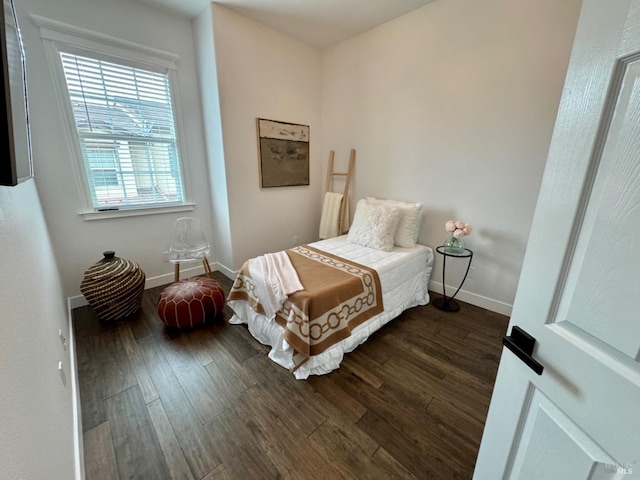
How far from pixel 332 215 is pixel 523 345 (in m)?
2.88

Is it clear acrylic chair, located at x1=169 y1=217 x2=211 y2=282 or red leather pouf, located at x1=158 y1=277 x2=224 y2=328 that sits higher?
clear acrylic chair, located at x1=169 y1=217 x2=211 y2=282

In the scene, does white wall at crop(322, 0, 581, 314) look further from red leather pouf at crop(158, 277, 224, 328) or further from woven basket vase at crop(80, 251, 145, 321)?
woven basket vase at crop(80, 251, 145, 321)

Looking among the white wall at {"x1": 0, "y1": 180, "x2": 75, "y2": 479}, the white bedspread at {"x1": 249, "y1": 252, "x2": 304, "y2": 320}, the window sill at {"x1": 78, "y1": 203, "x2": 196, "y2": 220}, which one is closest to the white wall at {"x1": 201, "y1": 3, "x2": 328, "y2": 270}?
the window sill at {"x1": 78, "y1": 203, "x2": 196, "y2": 220}

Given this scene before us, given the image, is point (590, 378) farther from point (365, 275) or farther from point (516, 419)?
point (365, 275)

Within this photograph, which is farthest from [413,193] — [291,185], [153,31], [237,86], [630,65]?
[153,31]

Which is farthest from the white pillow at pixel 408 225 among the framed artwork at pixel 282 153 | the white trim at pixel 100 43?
the white trim at pixel 100 43

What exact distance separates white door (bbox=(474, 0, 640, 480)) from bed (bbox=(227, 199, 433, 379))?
3.89ft

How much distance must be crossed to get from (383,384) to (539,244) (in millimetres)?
1401

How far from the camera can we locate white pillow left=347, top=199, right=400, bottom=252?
2609mm

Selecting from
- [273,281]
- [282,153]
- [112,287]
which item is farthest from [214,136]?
[273,281]

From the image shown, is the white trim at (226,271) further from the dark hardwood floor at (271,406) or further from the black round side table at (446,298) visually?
the black round side table at (446,298)

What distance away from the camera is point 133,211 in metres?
2.71

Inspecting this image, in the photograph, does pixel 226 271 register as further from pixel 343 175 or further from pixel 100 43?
pixel 100 43

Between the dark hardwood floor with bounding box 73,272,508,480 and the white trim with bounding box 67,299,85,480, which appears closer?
the white trim with bounding box 67,299,85,480
